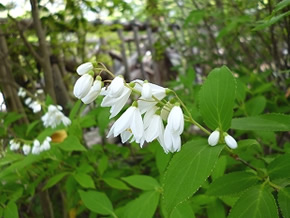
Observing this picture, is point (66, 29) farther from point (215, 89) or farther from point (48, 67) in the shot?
point (215, 89)

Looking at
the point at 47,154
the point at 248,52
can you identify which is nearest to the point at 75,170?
the point at 47,154

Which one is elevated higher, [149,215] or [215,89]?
[215,89]

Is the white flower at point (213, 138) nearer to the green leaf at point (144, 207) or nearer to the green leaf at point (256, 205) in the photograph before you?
the green leaf at point (256, 205)

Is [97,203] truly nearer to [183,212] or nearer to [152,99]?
[183,212]

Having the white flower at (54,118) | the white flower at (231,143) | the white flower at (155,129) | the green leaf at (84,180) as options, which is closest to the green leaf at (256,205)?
the white flower at (231,143)

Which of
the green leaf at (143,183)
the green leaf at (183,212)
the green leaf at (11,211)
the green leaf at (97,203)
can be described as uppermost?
the green leaf at (183,212)
